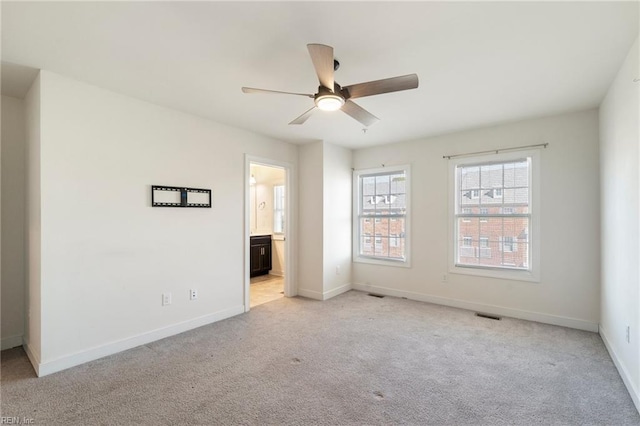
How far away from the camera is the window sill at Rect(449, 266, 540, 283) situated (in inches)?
148

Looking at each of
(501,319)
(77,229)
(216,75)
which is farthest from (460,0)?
(501,319)

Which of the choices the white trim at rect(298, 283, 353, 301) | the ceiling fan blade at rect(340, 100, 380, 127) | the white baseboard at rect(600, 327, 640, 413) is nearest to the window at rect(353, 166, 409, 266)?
the white trim at rect(298, 283, 353, 301)

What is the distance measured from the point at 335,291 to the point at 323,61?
382cm

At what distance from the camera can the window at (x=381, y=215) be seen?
488 centimetres

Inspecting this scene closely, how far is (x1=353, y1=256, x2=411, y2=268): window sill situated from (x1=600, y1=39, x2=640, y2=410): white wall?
231 centimetres

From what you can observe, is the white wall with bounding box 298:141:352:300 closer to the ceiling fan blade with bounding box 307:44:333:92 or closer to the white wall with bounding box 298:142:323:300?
the white wall with bounding box 298:142:323:300

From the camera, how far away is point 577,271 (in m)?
3.49

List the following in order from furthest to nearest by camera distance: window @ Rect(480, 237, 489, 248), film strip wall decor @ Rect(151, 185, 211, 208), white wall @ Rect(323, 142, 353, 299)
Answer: white wall @ Rect(323, 142, 353, 299) → window @ Rect(480, 237, 489, 248) → film strip wall decor @ Rect(151, 185, 211, 208)

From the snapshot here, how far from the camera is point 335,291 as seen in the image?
16.2 feet

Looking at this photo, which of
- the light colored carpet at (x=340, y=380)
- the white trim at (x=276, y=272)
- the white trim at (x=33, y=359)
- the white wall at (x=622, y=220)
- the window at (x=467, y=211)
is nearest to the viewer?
the light colored carpet at (x=340, y=380)

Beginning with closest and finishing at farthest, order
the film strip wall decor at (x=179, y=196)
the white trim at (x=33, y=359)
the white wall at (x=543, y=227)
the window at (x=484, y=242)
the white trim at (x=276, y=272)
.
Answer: the white trim at (x=33, y=359) → the film strip wall decor at (x=179, y=196) → the white wall at (x=543, y=227) → the window at (x=484, y=242) → the white trim at (x=276, y=272)

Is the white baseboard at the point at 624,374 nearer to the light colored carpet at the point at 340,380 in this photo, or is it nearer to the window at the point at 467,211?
the light colored carpet at the point at 340,380

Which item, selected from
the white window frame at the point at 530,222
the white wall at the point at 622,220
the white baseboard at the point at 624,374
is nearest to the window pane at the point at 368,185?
the white window frame at the point at 530,222

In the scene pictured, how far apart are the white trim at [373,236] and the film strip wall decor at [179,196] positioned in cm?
263
